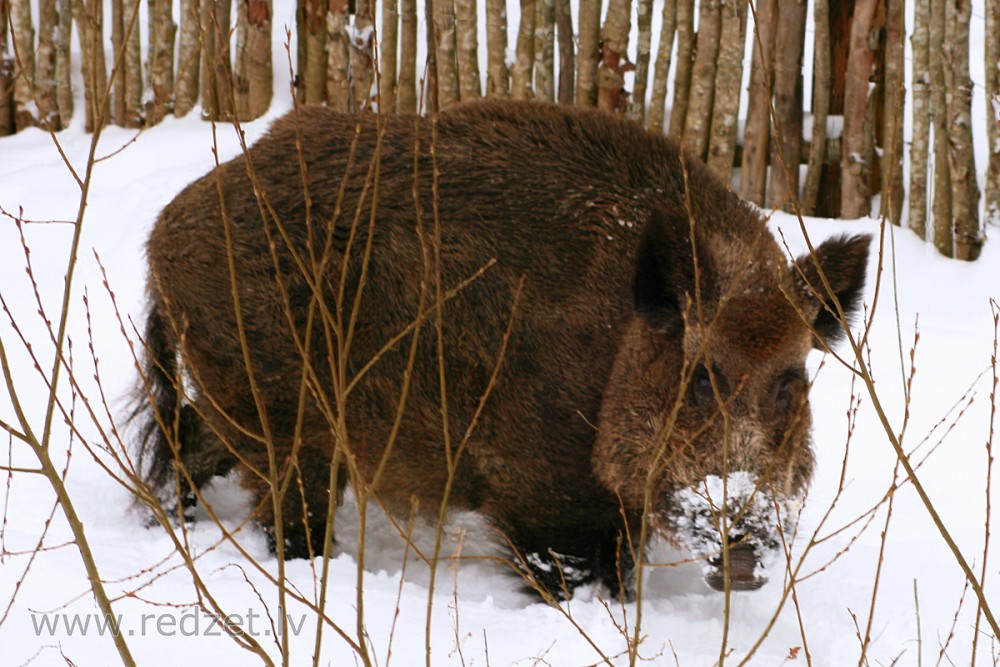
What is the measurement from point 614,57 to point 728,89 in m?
0.75

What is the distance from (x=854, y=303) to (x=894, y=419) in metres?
1.65

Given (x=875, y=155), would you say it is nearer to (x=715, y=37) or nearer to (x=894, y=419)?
(x=715, y=37)

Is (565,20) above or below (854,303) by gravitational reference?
above

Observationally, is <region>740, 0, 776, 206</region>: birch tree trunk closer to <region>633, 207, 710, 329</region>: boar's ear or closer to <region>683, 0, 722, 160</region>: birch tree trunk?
<region>683, 0, 722, 160</region>: birch tree trunk

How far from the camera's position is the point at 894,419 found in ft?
16.1

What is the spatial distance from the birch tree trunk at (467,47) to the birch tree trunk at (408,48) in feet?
0.96

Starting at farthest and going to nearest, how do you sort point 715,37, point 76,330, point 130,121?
point 130,121 → point 715,37 → point 76,330

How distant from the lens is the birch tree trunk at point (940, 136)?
577 centimetres

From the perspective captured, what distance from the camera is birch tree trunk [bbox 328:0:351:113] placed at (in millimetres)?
6902

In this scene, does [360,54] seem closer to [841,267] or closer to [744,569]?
[841,267]

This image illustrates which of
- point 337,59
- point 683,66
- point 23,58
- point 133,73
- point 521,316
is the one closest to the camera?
point 521,316

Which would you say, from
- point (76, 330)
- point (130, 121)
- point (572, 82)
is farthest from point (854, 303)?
point (130, 121)

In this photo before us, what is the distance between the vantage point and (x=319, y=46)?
704 centimetres

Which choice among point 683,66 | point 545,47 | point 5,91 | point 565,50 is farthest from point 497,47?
point 5,91
